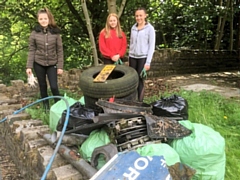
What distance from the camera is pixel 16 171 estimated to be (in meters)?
3.61

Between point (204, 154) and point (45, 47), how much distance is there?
262 cm

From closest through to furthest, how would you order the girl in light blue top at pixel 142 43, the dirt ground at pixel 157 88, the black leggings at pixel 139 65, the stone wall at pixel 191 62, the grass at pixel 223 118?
the grass at pixel 223 118 < the dirt ground at pixel 157 88 < the girl in light blue top at pixel 142 43 < the black leggings at pixel 139 65 < the stone wall at pixel 191 62

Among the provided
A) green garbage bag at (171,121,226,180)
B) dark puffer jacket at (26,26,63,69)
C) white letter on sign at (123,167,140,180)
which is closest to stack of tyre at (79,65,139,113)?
dark puffer jacket at (26,26,63,69)

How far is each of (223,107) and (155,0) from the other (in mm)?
5967

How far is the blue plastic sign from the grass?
0.99 m

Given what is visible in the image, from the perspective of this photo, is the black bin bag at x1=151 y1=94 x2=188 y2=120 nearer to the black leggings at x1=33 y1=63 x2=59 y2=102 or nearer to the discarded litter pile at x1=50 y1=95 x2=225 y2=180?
the discarded litter pile at x1=50 y1=95 x2=225 y2=180

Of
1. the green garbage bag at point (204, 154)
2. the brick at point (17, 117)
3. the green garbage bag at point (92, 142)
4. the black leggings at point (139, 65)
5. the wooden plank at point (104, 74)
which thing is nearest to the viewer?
the green garbage bag at point (204, 154)

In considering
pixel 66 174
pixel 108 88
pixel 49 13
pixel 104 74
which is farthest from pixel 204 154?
pixel 49 13

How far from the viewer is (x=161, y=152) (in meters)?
2.17

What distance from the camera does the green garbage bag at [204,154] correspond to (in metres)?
2.29

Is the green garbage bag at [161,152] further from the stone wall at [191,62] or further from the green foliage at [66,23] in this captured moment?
the stone wall at [191,62]

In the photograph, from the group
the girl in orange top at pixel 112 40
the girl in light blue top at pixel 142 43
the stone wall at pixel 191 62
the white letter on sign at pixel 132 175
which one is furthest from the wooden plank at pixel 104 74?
the stone wall at pixel 191 62

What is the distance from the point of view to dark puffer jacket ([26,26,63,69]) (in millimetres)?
3883

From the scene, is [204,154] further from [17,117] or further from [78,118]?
[17,117]
